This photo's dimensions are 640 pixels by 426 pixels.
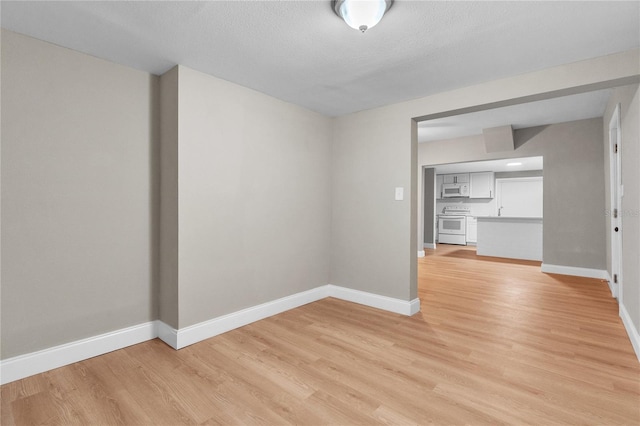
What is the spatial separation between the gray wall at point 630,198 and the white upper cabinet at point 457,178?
675 cm

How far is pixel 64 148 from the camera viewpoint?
221 centimetres

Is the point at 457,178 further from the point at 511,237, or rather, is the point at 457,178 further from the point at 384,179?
the point at 384,179

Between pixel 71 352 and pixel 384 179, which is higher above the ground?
pixel 384 179

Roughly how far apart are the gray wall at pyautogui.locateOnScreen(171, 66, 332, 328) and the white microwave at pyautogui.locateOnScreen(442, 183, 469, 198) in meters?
7.23

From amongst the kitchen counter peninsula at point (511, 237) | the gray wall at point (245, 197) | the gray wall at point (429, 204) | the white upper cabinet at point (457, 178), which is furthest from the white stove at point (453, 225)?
the gray wall at point (245, 197)

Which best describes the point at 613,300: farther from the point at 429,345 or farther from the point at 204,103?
the point at 204,103

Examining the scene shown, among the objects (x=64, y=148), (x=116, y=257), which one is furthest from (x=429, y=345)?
(x=64, y=148)

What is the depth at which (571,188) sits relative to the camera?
4941 mm

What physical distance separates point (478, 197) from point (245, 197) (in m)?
8.57

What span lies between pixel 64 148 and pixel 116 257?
0.87 metres

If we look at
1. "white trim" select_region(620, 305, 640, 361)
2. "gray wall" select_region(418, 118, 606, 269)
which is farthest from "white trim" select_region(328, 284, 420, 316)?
"gray wall" select_region(418, 118, 606, 269)

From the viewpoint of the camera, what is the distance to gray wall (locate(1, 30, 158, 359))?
2.03m

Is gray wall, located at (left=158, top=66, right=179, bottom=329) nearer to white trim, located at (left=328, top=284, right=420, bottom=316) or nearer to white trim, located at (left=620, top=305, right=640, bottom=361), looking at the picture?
white trim, located at (left=328, top=284, right=420, bottom=316)

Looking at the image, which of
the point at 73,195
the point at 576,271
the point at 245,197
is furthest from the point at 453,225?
the point at 73,195
